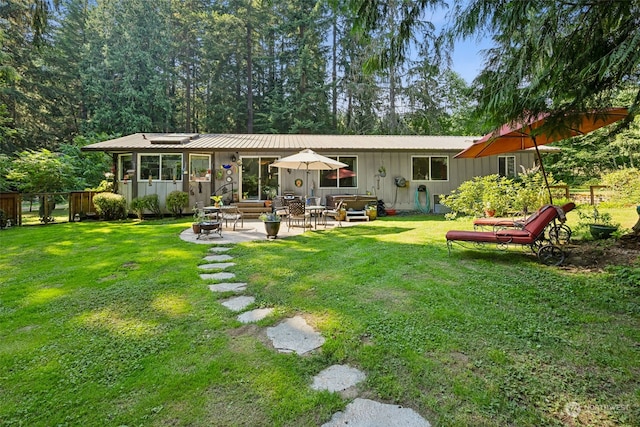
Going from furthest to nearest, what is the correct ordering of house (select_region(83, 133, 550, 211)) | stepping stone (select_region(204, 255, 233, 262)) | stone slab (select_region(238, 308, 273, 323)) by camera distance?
house (select_region(83, 133, 550, 211)) → stepping stone (select_region(204, 255, 233, 262)) → stone slab (select_region(238, 308, 273, 323))

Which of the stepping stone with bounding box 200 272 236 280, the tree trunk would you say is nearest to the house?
the stepping stone with bounding box 200 272 236 280

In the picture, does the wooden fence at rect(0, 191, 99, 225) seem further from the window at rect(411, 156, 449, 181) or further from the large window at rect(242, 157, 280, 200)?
the window at rect(411, 156, 449, 181)

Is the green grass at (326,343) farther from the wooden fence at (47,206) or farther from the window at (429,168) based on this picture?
the window at (429,168)

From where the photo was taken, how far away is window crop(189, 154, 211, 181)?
11.6 metres

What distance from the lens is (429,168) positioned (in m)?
12.6

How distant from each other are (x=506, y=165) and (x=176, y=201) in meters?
11.9

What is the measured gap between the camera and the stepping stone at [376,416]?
5.70ft

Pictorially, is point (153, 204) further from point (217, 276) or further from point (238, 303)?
point (238, 303)

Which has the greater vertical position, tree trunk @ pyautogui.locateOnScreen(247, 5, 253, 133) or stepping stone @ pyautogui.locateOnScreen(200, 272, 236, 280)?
tree trunk @ pyautogui.locateOnScreen(247, 5, 253, 133)

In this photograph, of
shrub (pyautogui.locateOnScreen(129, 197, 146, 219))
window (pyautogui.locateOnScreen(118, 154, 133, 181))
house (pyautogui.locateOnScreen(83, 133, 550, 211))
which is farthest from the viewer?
window (pyautogui.locateOnScreen(118, 154, 133, 181))

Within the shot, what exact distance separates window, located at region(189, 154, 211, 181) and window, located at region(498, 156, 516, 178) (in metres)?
10.7

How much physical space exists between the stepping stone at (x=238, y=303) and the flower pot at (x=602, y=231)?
18.9 ft

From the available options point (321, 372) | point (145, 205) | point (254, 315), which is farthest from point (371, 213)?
point (321, 372)

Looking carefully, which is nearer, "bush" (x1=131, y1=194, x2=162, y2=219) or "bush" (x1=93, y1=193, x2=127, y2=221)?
"bush" (x1=93, y1=193, x2=127, y2=221)
